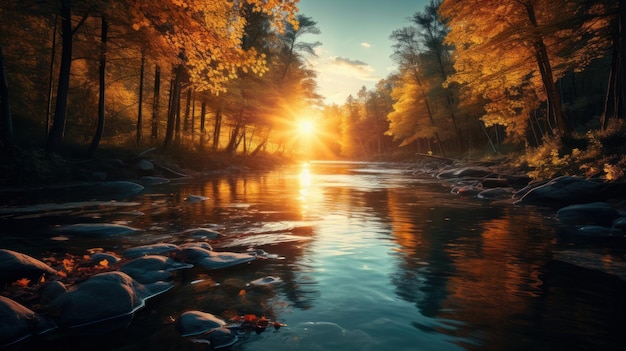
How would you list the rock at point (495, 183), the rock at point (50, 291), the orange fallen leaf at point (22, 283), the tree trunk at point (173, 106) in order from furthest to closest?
the tree trunk at point (173, 106) < the rock at point (495, 183) < the orange fallen leaf at point (22, 283) < the rock at point (50, 291)

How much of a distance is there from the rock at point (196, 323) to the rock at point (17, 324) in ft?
3.61

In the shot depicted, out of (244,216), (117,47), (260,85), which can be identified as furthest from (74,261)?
(260,85)

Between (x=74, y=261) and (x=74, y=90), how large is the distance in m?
18.5

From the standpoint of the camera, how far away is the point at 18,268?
3.99m

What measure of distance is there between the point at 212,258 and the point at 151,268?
2.71 ft

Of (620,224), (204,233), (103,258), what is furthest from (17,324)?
(620,224)

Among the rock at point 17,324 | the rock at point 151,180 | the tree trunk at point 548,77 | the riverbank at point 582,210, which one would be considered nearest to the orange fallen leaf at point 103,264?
the rock at point 17,324

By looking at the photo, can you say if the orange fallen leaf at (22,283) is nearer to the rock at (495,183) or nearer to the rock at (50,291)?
the rock at (50,291)

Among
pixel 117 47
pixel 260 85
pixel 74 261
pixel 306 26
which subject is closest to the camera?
pixel 74 261

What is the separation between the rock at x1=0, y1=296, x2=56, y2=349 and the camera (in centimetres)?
288

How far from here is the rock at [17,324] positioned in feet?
9.43

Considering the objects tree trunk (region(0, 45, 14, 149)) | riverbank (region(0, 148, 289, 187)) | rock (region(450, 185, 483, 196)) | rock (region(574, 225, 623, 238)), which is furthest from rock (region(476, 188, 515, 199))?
tree trunk (region(0, 45, 14, 149))

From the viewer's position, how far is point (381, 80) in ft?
197

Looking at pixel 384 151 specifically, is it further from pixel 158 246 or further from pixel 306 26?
pixel 158 246
